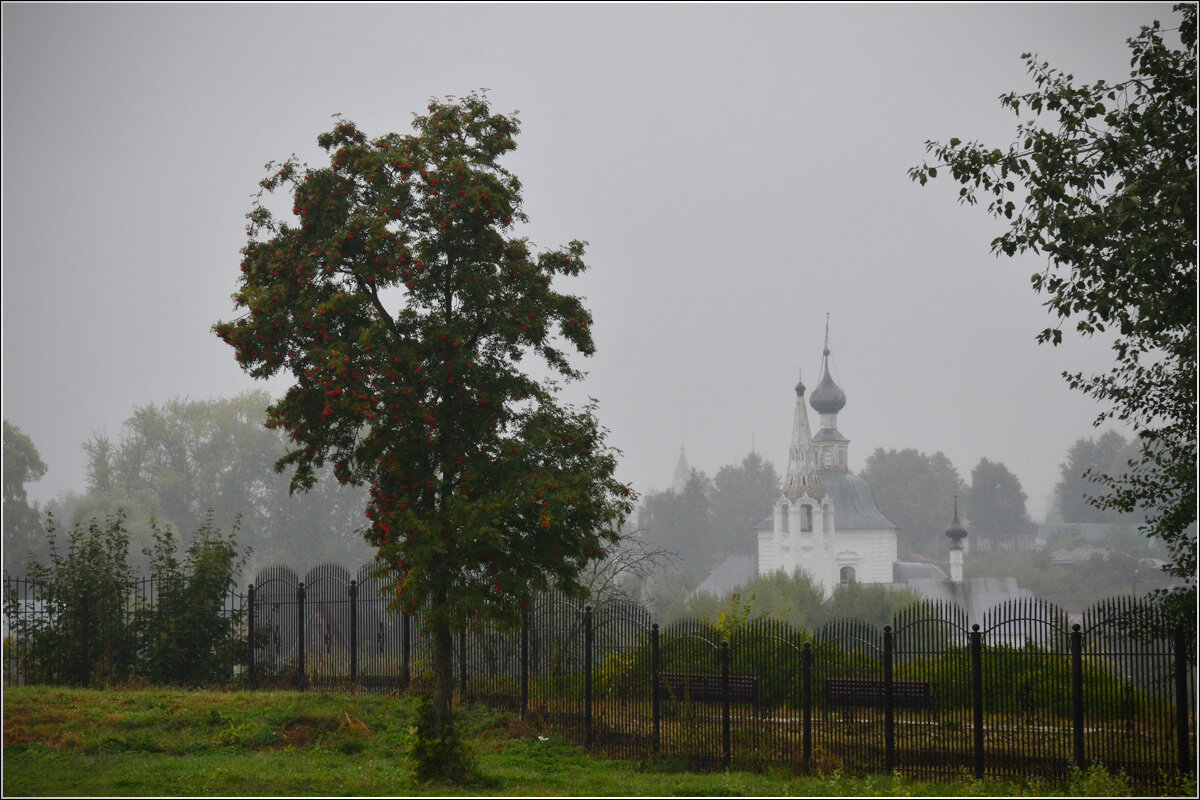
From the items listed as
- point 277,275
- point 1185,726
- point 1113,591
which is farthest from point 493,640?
point 1113,591

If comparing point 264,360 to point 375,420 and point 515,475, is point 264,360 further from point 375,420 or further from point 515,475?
point 515,475

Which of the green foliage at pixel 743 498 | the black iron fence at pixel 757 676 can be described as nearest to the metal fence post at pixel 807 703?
the black iron fence at pixel 757 676

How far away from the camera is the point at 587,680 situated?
17609mm

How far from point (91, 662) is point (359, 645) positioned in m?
5.37

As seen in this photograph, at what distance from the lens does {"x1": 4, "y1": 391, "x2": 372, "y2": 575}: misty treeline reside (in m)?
81.8

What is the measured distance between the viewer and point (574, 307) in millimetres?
15789

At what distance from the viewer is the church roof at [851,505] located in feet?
314

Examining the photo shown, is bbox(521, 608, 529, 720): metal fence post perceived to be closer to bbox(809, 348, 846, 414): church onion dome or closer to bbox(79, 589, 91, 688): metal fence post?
bbox(79, 589, 91, 688): metal fence post

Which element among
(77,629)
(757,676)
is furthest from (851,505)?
(757,676)

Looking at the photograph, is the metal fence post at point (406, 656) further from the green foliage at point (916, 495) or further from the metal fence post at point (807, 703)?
the green foliage at point (916, 495)

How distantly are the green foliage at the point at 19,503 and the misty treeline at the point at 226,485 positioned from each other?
988 cm

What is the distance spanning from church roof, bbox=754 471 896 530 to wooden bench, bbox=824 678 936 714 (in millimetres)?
79612

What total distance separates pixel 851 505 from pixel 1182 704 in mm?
84895

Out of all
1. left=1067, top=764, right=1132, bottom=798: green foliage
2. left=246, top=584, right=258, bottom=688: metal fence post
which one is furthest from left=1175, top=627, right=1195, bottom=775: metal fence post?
left=246, top=584, right=258, bottom=688: metal fence post
